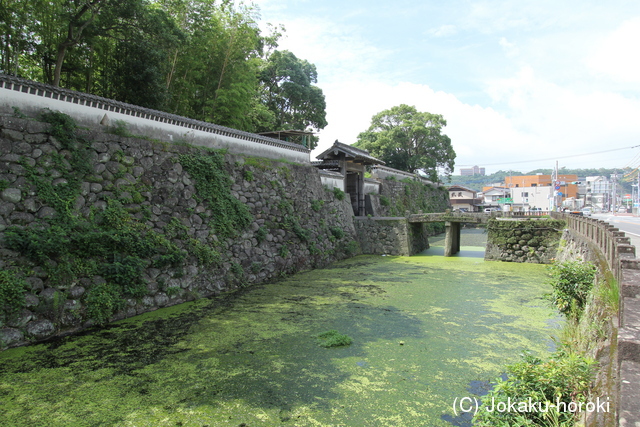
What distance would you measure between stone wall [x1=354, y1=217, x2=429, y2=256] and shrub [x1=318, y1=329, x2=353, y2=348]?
39.4 feet

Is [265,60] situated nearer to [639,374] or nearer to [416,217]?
[416,217]

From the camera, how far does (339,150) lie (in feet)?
63.0

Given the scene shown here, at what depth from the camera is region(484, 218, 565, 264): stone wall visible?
15609 millimetres

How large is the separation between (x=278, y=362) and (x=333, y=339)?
1175mm

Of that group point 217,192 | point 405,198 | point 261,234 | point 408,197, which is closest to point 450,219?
point 405,198

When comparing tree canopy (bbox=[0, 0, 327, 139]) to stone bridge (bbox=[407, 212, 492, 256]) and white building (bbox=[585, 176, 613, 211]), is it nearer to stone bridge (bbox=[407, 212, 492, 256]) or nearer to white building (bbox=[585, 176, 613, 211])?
stone bridge (bbox=[407, 212, 492, 256])

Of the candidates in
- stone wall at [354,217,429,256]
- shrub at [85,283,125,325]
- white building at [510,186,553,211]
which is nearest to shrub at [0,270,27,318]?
shrub at [85,283,125,325]

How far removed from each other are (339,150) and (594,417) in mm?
17240

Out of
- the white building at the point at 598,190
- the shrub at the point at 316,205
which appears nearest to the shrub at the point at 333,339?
the shrub at the point at 316,205

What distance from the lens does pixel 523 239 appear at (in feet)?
53.1

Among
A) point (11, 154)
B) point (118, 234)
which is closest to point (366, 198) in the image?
point (118, 234)

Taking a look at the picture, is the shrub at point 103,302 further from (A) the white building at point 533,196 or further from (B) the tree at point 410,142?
(A) the white building at point 533,196

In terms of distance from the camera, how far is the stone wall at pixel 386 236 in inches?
730

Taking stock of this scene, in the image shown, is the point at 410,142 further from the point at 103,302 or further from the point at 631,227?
the point at 103,302
